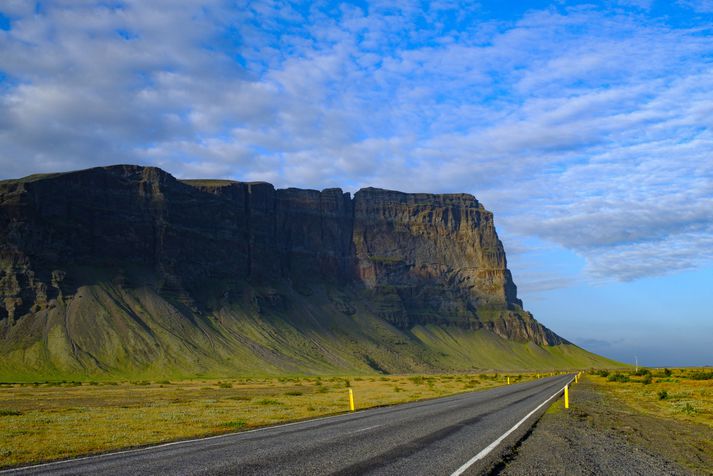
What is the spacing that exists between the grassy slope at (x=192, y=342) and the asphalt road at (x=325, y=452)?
10270 centimetres

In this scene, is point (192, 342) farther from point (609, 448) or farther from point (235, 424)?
point (609, 448)

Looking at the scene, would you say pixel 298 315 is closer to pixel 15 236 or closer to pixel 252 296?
pixel 252 296

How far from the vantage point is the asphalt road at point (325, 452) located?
12977mm

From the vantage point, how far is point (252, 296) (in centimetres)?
16750

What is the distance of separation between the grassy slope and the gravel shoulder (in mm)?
105311

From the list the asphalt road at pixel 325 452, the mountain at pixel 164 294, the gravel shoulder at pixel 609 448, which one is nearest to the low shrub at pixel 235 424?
the asphalt road at pixel 325 452

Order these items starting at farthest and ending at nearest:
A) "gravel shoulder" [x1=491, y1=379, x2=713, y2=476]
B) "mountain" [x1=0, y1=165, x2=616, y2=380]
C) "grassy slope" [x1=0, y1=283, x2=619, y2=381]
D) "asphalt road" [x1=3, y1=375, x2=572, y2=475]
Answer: "mountain" [x1=0, y1=165, x2=616, y2=380]
"grassy slope" [x1=0, y1=283, x2=619, y2=381]
"gravel shoulder" [x1=491, y1=379, x2=713, y2=476]
"asphalt road" [x1=3, y1=375, x2=572, y2=475]

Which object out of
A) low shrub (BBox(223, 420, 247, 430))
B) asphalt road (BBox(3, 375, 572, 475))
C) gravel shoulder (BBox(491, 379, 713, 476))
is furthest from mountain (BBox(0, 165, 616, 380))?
gravel shoulder (BBox(491, 379, 713, 476))

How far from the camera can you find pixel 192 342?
135875 millimetres

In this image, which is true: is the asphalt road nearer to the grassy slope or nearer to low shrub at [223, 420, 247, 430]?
low shrub at [223, 420, 247, 430]

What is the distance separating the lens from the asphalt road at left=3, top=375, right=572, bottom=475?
13.0 meters

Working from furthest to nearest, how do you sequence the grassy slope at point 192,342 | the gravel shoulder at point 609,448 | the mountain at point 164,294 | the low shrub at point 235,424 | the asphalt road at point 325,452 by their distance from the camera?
the mountain at point 164,294, the grassy slope at point 192,342, the low shrub at point 235,424, the gravel shoulder at point 609,448, the asphalt road at point 325,452

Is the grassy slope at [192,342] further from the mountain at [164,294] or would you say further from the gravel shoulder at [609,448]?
the gravel shoulder at [609,448]

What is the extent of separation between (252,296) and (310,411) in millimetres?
137937
